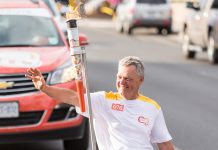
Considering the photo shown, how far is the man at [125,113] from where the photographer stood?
5.13 metres

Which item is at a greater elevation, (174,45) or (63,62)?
(63,62)

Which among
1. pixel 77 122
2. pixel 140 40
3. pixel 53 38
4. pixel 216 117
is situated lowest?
pixel 140 40

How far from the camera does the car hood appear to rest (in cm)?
895

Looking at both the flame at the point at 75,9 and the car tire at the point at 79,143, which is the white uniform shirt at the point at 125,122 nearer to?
the flame at the point at 75,9

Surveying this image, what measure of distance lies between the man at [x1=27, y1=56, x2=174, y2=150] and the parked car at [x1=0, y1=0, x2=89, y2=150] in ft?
10.7

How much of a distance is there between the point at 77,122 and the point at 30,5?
2564 mm

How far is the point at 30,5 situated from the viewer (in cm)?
1090

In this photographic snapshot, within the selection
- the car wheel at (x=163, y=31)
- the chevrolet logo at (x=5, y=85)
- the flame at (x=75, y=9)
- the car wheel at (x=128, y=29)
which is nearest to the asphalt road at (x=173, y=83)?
the chevrolet logo at (x=5, y=85)

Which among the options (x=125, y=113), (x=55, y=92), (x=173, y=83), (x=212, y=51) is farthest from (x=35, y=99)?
(x=212, y=51)

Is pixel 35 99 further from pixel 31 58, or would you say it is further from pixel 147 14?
pixel 147 14

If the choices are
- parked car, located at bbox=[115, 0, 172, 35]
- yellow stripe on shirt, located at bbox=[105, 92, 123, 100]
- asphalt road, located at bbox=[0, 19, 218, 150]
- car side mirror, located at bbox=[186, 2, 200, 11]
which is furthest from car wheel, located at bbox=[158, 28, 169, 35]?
A: yellow stripe on shirt, located at bbox=[105, 92, 123, 100]

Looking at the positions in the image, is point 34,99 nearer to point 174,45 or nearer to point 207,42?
point 207,42

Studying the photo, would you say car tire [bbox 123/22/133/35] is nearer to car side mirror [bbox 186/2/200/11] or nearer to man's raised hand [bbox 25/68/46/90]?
car side mirror [bbox 186/2/200/11]

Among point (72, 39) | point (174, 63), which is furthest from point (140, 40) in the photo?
point (72, 39)
